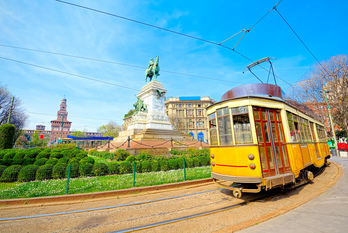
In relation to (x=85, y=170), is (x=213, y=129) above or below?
above

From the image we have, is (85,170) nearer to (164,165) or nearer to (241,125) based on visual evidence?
(164,165)

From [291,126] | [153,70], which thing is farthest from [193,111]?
[291,126]

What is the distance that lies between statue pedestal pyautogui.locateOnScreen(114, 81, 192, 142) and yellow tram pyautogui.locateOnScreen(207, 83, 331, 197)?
1498 centimetres

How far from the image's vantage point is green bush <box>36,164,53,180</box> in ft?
28.2

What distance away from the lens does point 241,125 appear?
5430mm

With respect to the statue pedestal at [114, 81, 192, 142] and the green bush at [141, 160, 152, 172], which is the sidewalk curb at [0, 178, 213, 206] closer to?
the green bush at [141, 160, 152, 172]

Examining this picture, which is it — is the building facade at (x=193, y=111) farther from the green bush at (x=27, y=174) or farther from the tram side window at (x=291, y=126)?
the tram side window at (x=291, y=126)

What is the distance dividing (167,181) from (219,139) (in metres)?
4.00

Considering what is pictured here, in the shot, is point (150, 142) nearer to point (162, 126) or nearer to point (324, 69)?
point (162, 126)

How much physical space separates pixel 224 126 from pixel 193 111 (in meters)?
63.1

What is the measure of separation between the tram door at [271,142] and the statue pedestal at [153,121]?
51.4 ft

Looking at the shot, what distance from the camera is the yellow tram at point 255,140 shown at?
4.94m

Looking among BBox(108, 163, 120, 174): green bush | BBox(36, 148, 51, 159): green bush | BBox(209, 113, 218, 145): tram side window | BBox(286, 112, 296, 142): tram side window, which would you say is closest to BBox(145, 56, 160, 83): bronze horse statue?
BBox(36, 148, 51, 159): green bush

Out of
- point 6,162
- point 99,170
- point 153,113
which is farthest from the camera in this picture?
point 153,113
